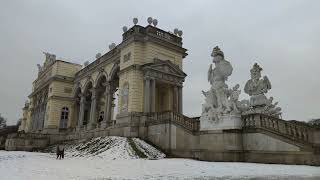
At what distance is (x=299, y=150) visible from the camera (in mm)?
13430

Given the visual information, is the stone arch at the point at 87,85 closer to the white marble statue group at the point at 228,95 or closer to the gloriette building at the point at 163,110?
the gloriette building at the point at 163,110

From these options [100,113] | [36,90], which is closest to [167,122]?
[100,113]

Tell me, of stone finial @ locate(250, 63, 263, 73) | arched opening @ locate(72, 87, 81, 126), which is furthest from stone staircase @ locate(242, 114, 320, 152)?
arched opening @ locate(72, 87, 81, 126)

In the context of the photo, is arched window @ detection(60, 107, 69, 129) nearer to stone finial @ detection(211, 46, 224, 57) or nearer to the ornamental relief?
the ornamental relief

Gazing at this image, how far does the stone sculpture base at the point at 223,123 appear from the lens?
52.5 ft

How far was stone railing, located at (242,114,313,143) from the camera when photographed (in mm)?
14250

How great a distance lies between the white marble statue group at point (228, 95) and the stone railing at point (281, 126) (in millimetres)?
1034


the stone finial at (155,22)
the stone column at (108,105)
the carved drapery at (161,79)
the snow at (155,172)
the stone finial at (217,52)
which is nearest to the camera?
the snow at (155,172)

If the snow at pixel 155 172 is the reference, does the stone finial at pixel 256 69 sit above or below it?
above

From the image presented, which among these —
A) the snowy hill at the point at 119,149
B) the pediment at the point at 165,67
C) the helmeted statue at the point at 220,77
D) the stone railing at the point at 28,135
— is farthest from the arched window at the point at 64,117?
the helmeted statue at the point at 220,77

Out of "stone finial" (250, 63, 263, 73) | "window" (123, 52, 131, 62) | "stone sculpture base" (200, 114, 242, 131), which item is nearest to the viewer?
"stone sculpture base" (200, 114, 242, 131)

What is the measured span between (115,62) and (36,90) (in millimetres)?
26903

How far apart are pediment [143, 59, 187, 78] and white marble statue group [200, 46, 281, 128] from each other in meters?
9.67

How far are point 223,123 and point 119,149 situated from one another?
23.4ft
